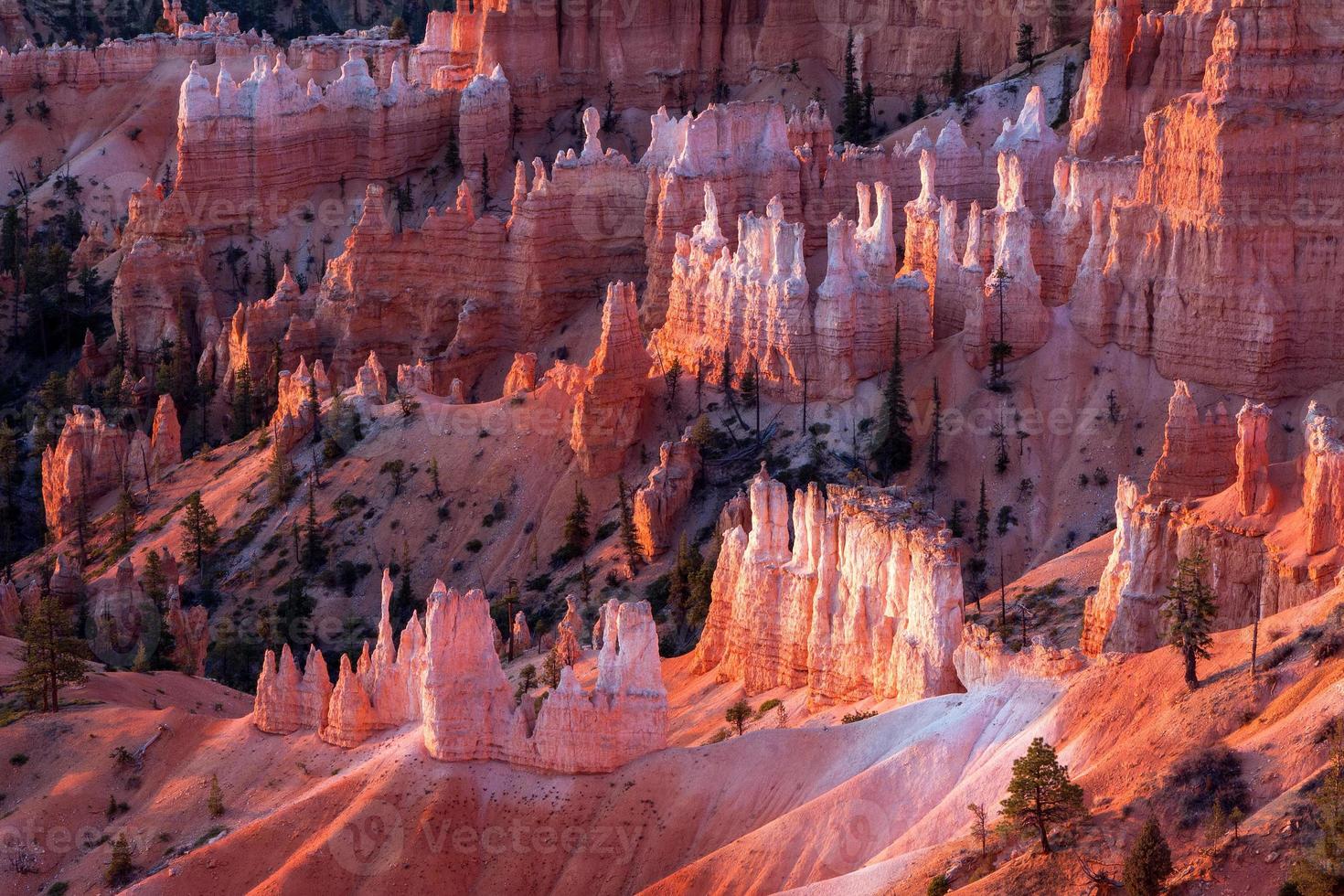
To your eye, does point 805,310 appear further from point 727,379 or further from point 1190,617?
point 1190,617

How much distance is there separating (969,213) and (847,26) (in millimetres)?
35441

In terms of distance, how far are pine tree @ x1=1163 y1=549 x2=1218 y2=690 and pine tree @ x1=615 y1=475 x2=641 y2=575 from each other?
31.0m

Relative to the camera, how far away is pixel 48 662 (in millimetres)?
78875

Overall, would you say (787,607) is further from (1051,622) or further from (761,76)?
(761,76)

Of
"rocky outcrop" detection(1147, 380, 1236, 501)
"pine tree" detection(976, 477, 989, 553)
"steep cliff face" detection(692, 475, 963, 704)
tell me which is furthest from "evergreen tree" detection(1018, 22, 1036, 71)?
"steep cliff face" detection(692, 475, 963, 704)

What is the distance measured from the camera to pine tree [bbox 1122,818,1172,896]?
1970 inches

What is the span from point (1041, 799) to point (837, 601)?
64.5ft

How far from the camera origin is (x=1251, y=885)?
4881cm

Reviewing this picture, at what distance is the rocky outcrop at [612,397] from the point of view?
97000mm

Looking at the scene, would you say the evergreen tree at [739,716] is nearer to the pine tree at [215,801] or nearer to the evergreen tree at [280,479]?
the pine tree at [215,801]

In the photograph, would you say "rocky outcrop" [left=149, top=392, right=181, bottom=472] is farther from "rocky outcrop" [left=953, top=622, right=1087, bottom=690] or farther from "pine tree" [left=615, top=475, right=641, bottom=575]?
"rocky outcrop" [left=953, top=622, right=1087, bottom=690]

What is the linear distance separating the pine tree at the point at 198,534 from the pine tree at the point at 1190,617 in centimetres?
4648

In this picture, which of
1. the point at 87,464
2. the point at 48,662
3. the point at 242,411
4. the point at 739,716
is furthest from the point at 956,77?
the point at 739,716

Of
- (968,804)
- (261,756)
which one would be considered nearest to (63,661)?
(261,756)
